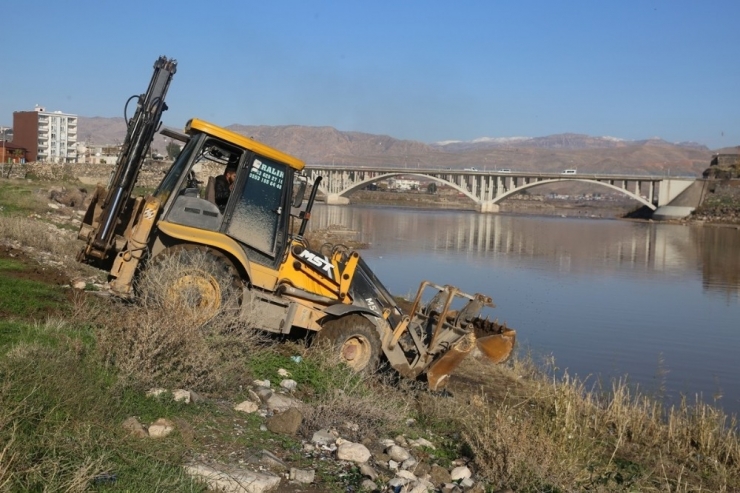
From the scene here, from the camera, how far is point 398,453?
737 cm

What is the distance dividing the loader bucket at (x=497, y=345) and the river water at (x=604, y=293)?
223 centimetres

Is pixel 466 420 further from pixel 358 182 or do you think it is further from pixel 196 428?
pixel 358 182

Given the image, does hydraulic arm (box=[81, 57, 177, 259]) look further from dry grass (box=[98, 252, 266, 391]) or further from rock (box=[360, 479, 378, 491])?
rock (box=[360, 479, 378, 491])

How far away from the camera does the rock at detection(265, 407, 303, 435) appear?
7340mm

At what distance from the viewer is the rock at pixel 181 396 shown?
7285 millimetres

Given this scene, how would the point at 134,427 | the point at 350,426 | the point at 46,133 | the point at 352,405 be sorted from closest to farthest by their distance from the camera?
the point at 134,427, the point at 350,426, the point at 352,405, the point at 46,133

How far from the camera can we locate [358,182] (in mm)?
102250

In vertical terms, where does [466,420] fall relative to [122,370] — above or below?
below

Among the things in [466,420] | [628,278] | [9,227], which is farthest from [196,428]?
[628,278]

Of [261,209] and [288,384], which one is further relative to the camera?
[261,209]

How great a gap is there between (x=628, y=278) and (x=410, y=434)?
90.7 ft

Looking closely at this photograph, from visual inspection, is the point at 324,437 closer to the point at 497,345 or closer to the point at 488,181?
the point at 497,345

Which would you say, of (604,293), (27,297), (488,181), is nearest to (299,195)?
(27,297)

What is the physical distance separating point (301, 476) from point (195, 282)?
3319 millimetres
